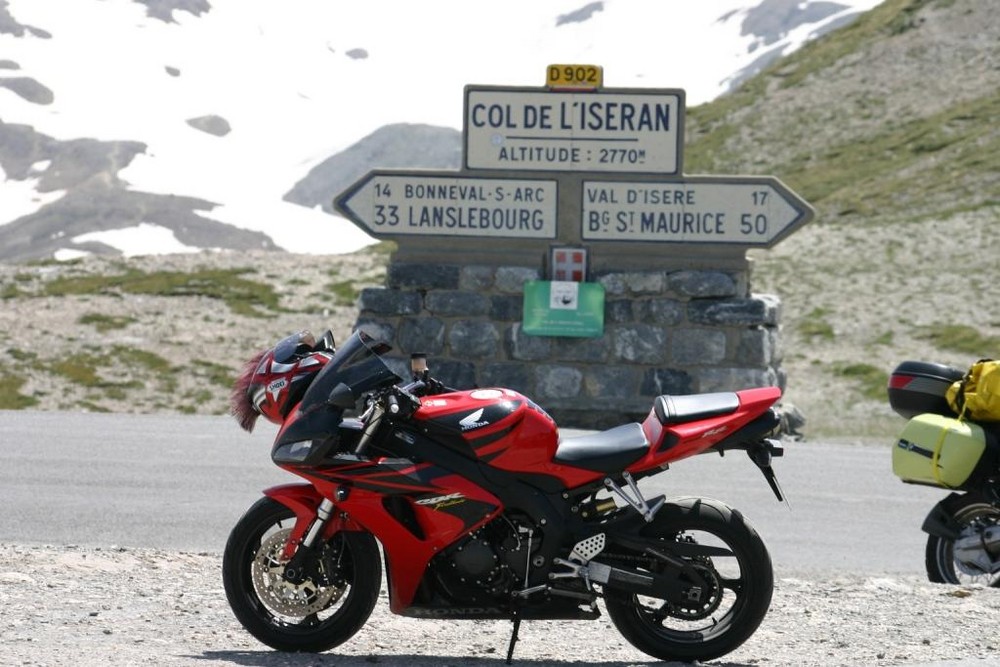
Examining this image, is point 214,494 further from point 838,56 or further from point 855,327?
point 838,56

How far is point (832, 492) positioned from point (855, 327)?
11.3 m

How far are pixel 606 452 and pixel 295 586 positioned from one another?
132cm

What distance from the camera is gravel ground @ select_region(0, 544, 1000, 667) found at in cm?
567

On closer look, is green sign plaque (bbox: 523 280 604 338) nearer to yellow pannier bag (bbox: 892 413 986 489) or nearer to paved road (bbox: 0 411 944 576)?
paved road (bbox: 0 411 944 576)

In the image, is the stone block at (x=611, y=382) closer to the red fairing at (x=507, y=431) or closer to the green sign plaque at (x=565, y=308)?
the green sign plaque at (x=565, y=308)

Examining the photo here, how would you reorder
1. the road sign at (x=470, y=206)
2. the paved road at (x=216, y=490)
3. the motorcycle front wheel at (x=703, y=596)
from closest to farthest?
the motorcycle front wheel at (x=703, y=596) → the paved road at (x=216, y=490) → the road sign at (x=470, y=206)

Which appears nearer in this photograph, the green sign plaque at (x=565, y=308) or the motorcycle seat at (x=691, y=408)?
the motorcycle seat at (x=691, y=408)

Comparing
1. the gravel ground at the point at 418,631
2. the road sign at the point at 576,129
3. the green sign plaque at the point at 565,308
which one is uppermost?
the road sign at the point at 576,129

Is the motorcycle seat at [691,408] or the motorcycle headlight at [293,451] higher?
the motorcycle seat at [691,408]

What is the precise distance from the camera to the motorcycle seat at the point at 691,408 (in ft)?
18.3

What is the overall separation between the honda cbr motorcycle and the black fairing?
3151mm

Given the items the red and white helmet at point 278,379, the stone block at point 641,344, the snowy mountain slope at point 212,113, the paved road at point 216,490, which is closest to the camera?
the red and white helmet at point 278,379

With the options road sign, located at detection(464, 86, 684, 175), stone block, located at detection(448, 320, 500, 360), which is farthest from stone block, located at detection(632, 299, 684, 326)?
stone block, located at detection(448, 320, 500, 360)

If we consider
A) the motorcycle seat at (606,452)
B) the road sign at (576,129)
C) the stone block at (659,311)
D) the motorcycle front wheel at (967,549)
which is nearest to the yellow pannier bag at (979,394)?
the motorcycle front wheel at (967,549)
